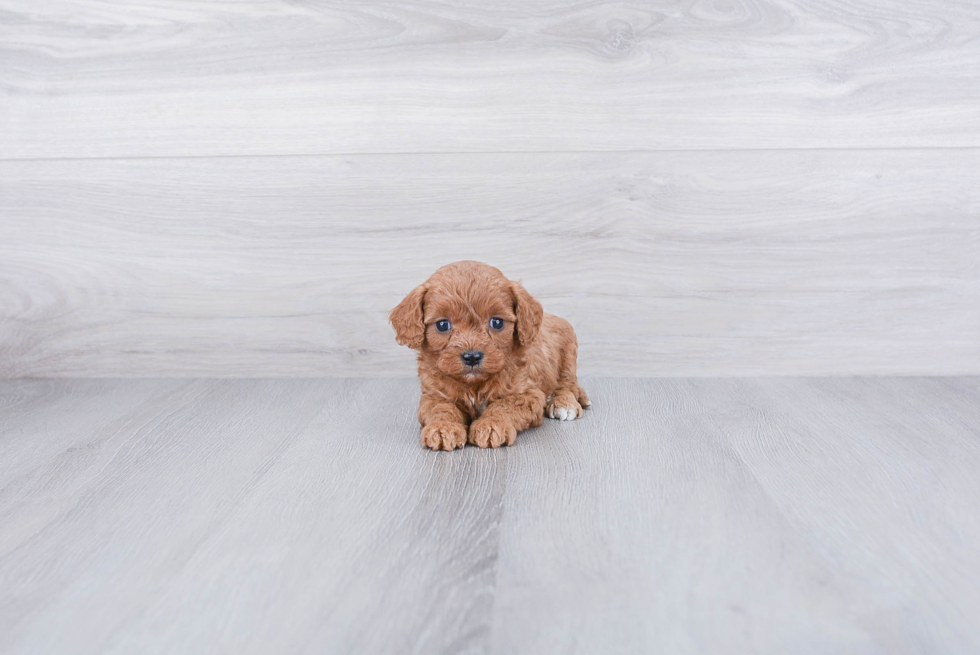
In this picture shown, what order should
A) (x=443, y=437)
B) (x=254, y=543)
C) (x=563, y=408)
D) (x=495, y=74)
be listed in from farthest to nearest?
1. (x=495, y=74)
2. (x=563, y=408)
3. (x=443, y=437)
4. (x=254, y=543)

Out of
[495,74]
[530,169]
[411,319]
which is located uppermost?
[495,74]

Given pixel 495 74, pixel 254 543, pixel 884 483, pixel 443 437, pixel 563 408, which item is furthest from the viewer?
pixel 495 74

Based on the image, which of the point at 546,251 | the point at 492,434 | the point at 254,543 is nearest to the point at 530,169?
the point at 546,251

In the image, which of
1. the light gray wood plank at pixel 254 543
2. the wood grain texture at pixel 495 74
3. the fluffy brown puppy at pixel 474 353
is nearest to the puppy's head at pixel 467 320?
the fluffy brown puppy at pixel 474 353

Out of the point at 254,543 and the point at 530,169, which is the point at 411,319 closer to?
the point at 254,543

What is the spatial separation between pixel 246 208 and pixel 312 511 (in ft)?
3.31

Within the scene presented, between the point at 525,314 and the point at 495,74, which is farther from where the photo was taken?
the point at 495,74

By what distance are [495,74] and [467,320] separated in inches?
28.7

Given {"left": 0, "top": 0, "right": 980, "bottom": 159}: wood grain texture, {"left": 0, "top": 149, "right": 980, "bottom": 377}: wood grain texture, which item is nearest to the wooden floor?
{"left": 0, "top": 149, "right": 980, "bottom": 377}: wood grain texture

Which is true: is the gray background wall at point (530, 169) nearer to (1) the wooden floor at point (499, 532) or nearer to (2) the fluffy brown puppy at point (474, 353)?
(1) the wooden floor at point (499, 532)

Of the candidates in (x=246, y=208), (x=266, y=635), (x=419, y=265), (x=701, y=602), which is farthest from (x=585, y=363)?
(x=266, y=635)

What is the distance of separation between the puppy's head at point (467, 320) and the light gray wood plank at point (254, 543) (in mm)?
158

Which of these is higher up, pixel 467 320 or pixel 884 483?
pixel 467 320

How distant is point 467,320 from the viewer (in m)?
1.31
